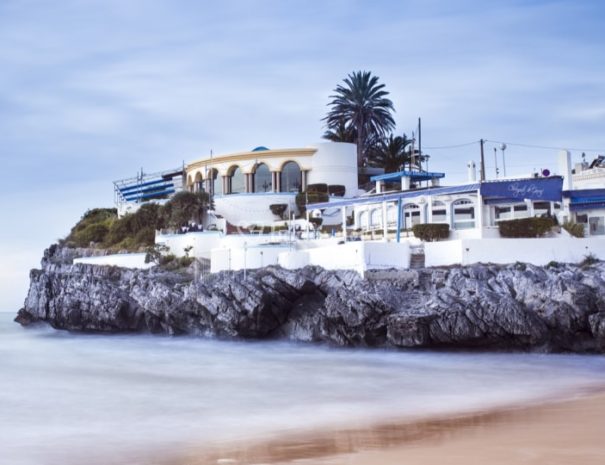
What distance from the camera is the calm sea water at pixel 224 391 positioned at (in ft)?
55.0

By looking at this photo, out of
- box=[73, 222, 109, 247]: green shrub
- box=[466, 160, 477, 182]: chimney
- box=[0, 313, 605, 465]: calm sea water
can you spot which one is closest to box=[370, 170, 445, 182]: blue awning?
box=[466, 160, 477, 182]: chimney

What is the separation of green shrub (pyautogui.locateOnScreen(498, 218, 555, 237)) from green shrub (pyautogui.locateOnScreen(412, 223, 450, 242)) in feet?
8.47

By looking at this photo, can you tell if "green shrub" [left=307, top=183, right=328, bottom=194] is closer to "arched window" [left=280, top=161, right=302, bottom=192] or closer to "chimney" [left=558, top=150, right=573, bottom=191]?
"arched window" [left=280, top=161, right=302, bottom=192]

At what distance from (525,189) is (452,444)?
77.6ft

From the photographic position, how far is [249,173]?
56156 millimetres

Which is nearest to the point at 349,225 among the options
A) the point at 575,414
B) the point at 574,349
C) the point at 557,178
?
the point at 557,178

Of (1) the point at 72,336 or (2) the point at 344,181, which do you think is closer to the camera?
(1) the point at 72,336

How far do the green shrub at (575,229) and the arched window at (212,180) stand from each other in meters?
29.8

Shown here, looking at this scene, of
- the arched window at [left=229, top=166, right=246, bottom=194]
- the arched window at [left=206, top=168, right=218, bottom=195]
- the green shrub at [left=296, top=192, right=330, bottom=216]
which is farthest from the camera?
the arched window at [left=206, top=168, right=218, bottom=195]

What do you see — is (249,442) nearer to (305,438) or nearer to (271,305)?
(305,438)

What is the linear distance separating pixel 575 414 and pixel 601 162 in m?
38.0

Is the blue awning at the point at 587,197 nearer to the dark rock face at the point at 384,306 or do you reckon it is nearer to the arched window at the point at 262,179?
the dark rock face at the point at 384,306

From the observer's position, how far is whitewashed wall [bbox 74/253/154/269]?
44.2 metres

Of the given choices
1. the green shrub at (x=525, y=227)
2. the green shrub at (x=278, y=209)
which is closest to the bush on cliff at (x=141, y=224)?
the green shrub at (x=278, y=209)
